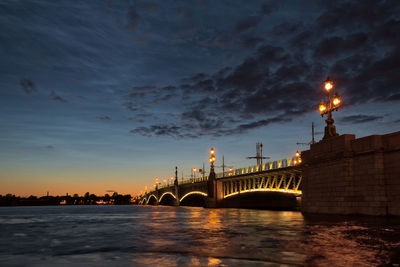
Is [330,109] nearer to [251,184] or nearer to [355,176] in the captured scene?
[355,176]

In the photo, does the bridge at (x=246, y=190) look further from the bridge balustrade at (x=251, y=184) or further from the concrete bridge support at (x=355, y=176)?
the concrete bridge support at (x=355, y=176)

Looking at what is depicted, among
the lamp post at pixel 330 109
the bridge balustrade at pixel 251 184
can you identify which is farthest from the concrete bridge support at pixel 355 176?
the bridge balustrade at pixel 251 184

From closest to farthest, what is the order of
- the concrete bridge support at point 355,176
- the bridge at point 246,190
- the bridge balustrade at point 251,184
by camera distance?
the concrete bridge support at point 355,176
the bridge balustrade at point 251,184
the bridge at point 246,190

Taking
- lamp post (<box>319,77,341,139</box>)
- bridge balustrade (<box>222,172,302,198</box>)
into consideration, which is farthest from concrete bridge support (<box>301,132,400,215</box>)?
bridge balustrade (<box>222,172,302,198</box>)

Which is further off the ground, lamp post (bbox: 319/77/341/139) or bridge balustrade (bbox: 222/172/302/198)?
lamp post (bbox: 319/77/341/139)

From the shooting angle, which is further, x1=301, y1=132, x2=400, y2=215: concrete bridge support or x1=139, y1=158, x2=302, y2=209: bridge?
x1=139, y1=158, x2=302, y2=209: bridge

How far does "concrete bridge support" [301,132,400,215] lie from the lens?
909 inches

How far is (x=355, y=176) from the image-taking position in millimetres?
25859

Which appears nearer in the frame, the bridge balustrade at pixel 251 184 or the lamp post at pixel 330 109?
the lamp post at pixel 330 109

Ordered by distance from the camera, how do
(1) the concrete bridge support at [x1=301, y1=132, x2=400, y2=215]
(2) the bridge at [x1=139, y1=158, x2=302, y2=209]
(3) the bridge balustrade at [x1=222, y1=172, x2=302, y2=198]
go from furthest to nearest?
1. (2) the bridge at [x1=139, y1=158, x2=302, y2=209]
2. (3) the bridge balustrade at [x1=222, y1=172, x2=302, y2=198]
3. (1) the concrete bridge support at [x1=301, y1=132, x2=400, y2=215]

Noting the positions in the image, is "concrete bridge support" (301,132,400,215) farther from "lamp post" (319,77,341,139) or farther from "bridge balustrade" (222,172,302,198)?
"bridge balustrade" (222,172,302,198)

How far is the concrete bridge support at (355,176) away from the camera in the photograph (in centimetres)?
2308

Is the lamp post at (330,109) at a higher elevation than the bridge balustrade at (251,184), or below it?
higher

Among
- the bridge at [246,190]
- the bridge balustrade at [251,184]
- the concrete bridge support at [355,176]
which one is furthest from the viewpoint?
the bridge at [246,190]
